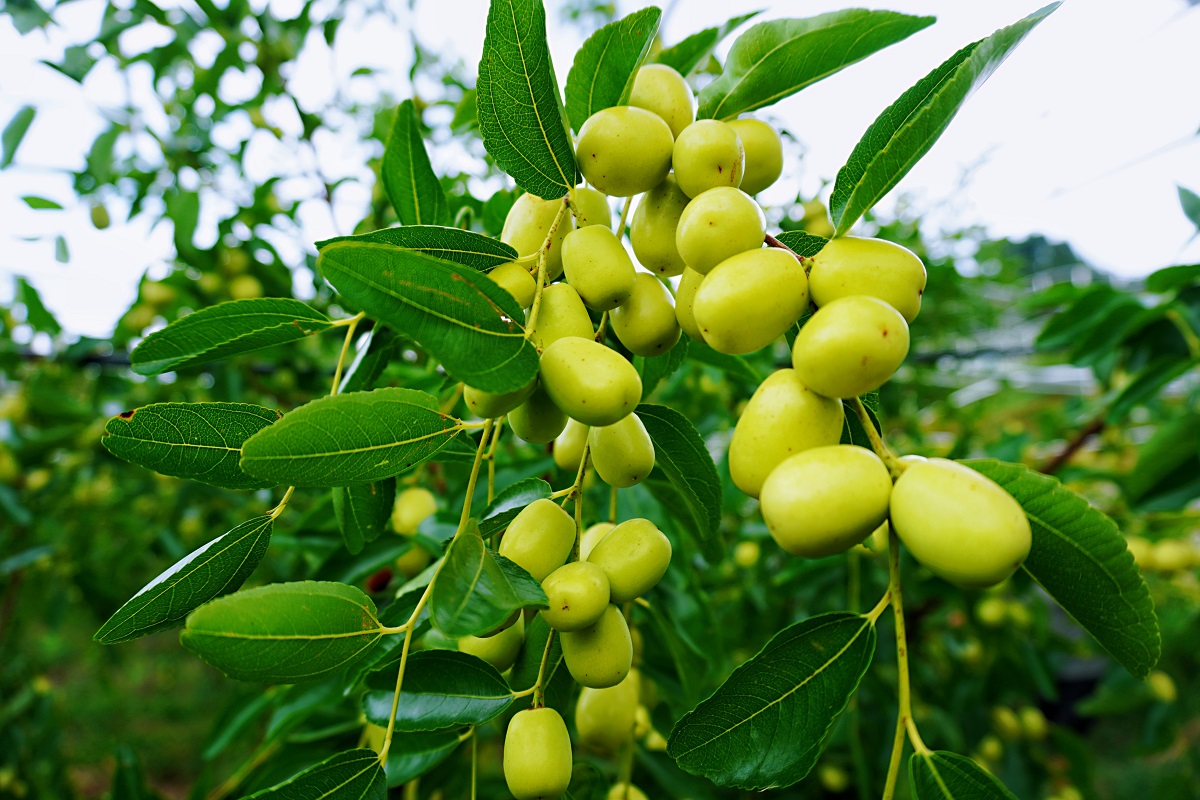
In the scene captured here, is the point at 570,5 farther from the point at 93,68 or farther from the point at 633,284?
the point at 633,284

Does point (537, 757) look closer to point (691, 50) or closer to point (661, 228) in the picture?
A: point (661, 228)

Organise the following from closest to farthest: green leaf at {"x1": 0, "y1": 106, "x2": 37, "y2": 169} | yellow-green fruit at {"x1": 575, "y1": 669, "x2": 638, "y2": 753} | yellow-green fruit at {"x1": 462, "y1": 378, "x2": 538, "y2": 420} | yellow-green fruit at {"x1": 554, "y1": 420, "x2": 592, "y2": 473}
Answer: yellow-green fruit at {"x1": 462, "y1": 378, "x2": 538, "y2": 420}
yellow-green fruit at {"x1": 554, "y1": 420, "x2": 592, "y2": 473}
yellow-green fruit at {"x1": 575, "y1": 669, "x2": 638, "y2": 753}
green leaf at {"x1": 0, "y1": 106, "x2": 37, "y2": 169}

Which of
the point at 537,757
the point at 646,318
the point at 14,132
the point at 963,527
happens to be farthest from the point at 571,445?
the point at 14,132

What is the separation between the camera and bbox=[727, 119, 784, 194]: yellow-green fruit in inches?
26.6

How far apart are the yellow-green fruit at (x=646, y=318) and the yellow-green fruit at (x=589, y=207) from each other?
0.23 feet

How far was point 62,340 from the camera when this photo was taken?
6.80ft

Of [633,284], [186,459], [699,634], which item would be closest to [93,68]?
[186,459]

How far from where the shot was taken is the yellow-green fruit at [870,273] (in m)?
0.53

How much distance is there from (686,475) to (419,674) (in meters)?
0.31

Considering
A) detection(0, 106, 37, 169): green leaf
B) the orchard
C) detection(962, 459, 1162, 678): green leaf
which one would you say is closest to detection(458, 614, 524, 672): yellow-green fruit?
the orchard

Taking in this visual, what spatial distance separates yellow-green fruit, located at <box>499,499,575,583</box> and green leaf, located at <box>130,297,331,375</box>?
30cm

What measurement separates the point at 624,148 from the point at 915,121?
9.0 inches

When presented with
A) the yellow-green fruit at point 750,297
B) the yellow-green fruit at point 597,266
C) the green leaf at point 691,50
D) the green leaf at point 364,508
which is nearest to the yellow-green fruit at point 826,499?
the yellow-green fruit at point 750,297

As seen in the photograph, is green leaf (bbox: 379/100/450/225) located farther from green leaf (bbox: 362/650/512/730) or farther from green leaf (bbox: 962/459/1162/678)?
green leaf (bbox: 962/459/1162/678)
